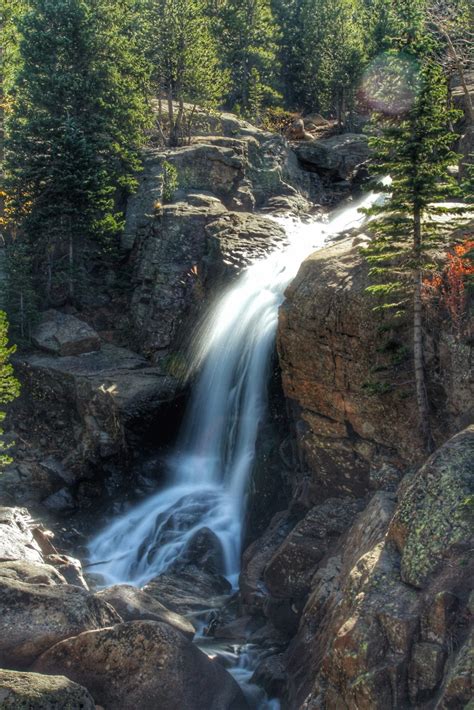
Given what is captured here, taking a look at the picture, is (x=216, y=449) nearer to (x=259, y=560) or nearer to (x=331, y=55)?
(x=259, y=560)

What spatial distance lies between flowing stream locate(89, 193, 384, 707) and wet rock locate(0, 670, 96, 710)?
29.0 feet

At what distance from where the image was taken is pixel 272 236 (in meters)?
31.6

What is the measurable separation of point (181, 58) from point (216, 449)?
24.0 meters

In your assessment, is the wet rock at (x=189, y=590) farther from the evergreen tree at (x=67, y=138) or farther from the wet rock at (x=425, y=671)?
the evergreen tree at (x=67, y=138)

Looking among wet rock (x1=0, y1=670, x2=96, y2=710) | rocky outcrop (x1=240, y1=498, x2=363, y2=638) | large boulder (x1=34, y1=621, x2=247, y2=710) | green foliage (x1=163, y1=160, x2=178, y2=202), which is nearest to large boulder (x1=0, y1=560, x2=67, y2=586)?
large boulder (x1=34, y1=621, x2=247, y2=710)

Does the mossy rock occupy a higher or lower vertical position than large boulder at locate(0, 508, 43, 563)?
higher

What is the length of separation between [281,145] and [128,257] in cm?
1217

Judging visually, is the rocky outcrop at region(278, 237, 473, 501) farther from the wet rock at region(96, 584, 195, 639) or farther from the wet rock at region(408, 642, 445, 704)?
the wet rock at region(408, 642, 445, 704)

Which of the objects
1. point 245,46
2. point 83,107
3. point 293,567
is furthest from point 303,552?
point 245,46

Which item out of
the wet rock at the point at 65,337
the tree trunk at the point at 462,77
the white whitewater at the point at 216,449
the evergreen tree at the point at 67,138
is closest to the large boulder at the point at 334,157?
the evergreen tree at the point at 67,138

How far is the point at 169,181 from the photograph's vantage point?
34.8 m

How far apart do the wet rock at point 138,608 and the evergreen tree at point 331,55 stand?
37.7 metres

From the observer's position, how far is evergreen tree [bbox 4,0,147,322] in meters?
31.8

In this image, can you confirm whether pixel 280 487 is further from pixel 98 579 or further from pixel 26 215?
pixel 26 215
